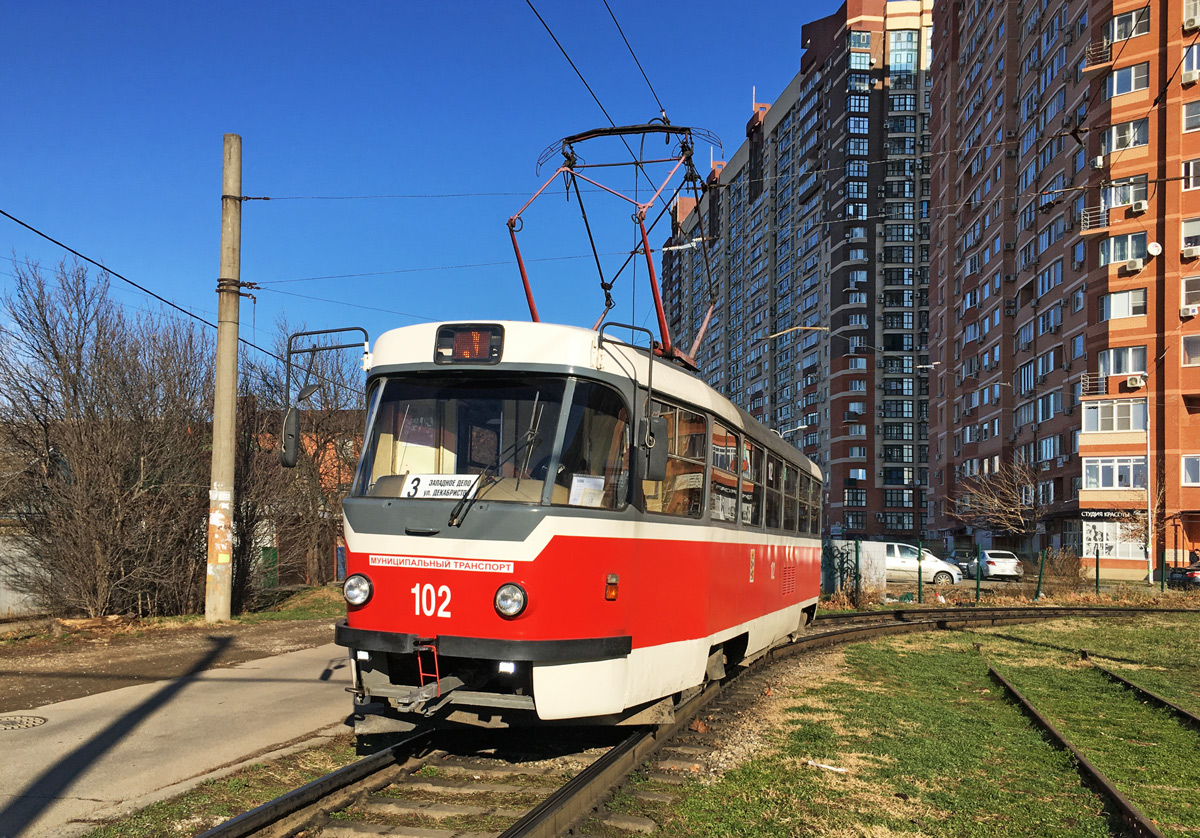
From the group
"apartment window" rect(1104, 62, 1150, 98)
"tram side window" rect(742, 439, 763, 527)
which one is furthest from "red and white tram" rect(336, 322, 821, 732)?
"apartment window" rect(1104, 62, 1150, 98)

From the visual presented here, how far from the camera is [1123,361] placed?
165 feet

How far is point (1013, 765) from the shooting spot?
819cm

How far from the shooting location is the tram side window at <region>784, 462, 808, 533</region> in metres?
12.1

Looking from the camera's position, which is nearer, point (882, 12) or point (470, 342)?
point (470, 342)

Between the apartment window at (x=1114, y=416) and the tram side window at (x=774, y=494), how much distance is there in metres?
45.2

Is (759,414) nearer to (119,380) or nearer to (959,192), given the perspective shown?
(959,192)

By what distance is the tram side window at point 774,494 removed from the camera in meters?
11.0

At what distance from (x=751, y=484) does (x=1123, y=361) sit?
47.4m

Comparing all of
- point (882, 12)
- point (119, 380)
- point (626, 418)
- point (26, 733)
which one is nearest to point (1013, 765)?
point (626, 418)

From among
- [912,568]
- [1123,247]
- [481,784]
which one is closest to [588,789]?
[481,784]

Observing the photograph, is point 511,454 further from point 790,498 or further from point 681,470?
point 790,498

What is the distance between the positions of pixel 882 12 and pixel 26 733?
109747mm

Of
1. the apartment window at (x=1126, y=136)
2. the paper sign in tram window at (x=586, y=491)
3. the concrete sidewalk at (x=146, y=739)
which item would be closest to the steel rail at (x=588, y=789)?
the paper sign in tram window at (x=586, y=491)

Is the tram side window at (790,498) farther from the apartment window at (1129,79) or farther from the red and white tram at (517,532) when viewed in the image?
the apartment window at (1129,79)
